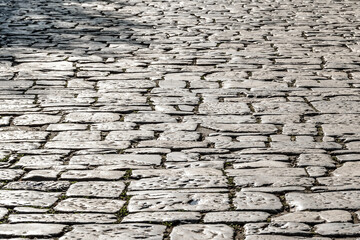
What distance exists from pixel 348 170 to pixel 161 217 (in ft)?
4.38

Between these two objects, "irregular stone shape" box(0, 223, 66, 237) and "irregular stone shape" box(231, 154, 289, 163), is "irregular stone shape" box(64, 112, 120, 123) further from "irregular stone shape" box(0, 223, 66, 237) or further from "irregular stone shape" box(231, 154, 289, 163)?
"irregular stone shape" box(0, 223, 66, 237)

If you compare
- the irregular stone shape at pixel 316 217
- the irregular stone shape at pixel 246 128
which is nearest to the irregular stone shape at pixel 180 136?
the irregular stone shape at pixel 246 128

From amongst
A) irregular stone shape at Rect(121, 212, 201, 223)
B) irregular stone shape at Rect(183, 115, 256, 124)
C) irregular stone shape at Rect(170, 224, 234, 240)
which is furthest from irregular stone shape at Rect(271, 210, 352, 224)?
irregular stone shape at Rect(183, 115, 256, 124)

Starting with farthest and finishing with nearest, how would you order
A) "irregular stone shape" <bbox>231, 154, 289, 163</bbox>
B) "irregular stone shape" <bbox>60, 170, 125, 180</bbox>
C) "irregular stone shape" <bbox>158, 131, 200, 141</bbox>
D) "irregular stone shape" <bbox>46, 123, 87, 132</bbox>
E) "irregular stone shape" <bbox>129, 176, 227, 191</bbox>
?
"irregular stone shape" <bbox>46, 123, 87, 132</bbox>
"irregular stone shape" <bbox>158, 131, 200, 141</bbox>
"irregular stone shape" <bbox>231, 154, 289, 163</bbox>
"irregular stone shape" <bbox>60, 170, 125, 180</bbox>
"irregular stone shape" <bbox>129, 176, 227, 191</bbox>

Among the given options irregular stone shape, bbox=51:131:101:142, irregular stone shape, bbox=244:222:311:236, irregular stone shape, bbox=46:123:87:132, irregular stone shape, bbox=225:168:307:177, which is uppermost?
irregular stone shape, bbox=244:222:311:236

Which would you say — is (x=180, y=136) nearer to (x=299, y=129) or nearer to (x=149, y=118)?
(x=149, y=118)

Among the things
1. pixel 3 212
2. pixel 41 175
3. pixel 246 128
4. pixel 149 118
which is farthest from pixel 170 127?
pixel 3 212

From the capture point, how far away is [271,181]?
173 inches

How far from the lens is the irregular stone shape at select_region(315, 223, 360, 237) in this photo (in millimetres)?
3605

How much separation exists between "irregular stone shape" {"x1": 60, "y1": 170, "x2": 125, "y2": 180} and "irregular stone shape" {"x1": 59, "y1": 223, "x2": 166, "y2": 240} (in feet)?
2.45

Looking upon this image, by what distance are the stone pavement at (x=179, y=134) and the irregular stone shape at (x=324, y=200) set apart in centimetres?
1

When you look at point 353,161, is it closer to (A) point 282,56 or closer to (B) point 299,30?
(A) point 282,56

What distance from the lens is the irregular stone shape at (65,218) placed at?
3812 millimetres

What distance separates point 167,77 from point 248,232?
12.9 feet
